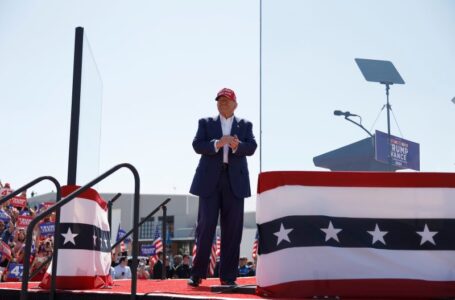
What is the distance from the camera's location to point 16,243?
10180 millimetres

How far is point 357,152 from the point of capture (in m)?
6.79

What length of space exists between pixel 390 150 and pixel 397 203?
303cm

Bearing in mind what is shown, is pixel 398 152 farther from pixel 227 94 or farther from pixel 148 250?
pixel 148 250

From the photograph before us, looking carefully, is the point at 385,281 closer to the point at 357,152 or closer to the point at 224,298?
the point at 224,298

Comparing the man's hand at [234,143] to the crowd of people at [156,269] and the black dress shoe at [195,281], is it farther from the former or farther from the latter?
the crowd of people at [156,269]

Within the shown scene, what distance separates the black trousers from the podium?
1865 mm

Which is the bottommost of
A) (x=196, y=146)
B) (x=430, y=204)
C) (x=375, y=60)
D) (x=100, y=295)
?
(x=100, y=295)

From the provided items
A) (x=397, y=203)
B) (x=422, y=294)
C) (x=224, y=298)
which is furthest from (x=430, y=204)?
(x=224, y=298)

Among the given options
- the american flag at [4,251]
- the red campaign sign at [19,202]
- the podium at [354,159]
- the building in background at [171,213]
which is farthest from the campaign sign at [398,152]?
the building in background at [171,213]

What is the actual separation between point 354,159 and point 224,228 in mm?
2355

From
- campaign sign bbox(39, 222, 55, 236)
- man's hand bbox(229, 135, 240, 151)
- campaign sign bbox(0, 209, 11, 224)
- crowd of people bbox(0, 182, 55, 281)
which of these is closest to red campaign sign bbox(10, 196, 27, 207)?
crowd of people bbox(0, 182, 55, 281)

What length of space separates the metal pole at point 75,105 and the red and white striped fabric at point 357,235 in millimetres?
2423

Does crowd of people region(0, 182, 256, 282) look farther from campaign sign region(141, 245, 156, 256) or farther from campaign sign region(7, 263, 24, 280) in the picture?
campaign sign region(141, 245, 156, 256)

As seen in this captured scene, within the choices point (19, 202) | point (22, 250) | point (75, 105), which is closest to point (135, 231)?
point (75, 105)
